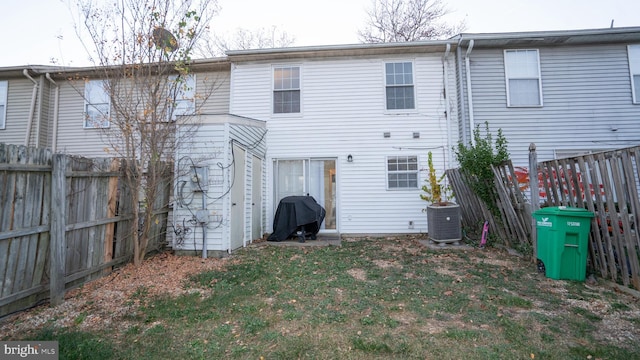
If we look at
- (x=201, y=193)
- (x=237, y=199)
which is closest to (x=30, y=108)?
(x=201, y=193)

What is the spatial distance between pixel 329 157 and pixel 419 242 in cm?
324

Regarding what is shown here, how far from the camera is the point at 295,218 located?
7.03 m

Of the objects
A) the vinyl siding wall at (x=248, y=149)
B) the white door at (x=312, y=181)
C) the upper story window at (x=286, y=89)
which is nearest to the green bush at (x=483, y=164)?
the white door at (x=312, y=181)

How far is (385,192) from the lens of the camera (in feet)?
26.7

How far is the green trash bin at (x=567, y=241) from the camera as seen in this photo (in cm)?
407

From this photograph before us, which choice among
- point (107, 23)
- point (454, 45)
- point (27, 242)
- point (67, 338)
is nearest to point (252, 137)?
point (107, 23)

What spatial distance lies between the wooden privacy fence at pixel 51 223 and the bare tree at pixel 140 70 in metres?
0.40

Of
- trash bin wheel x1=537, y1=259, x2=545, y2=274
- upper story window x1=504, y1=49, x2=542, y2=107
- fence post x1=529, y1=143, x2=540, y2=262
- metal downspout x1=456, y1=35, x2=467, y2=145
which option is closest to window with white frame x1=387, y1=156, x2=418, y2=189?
metal downspout x1=456, y1=35, x2=467, y2=145

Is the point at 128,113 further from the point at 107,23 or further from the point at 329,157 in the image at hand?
the point at 329,157

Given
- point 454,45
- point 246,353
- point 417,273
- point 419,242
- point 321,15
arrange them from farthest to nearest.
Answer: point 321,15 → point 454,45 → point 419,242 → point 417,273 → point 246,353

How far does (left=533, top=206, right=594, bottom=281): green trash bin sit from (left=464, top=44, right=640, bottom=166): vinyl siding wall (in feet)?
14.4

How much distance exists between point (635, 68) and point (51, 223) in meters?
13.0

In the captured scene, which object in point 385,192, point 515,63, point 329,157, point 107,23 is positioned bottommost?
point 385,192
